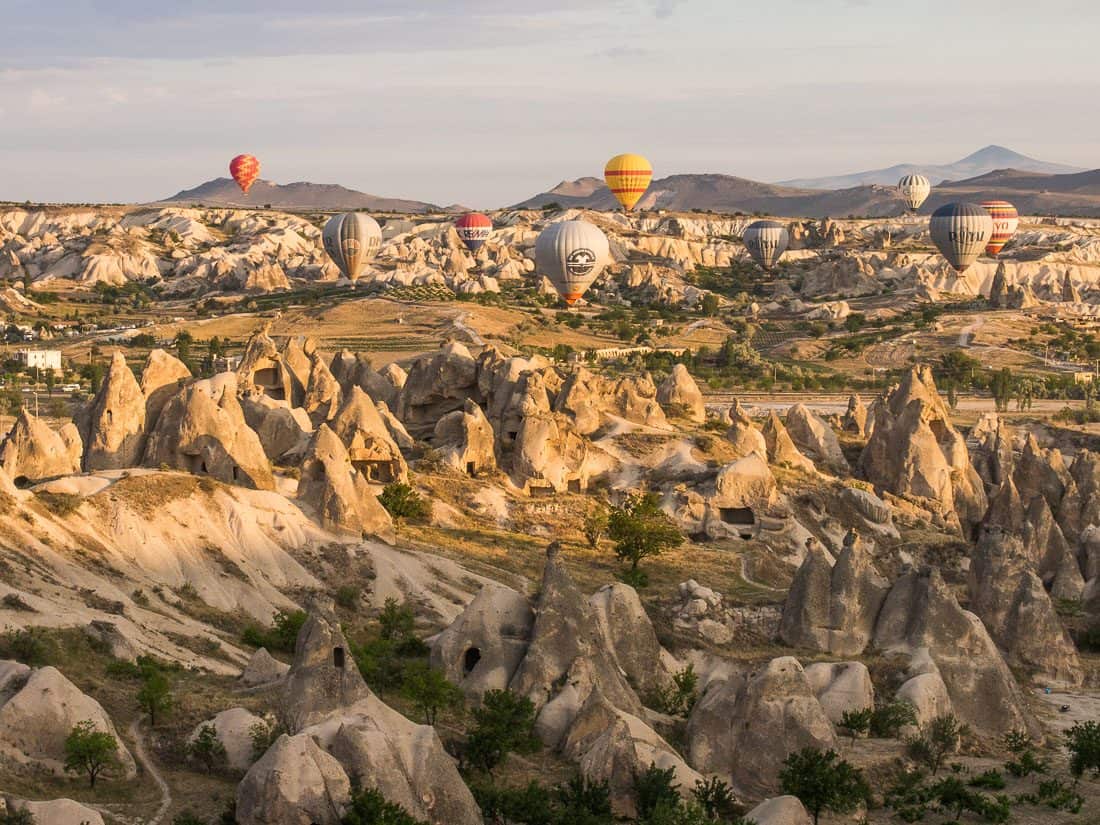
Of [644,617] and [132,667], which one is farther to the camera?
[644,617]

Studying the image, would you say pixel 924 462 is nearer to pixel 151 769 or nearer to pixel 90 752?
pixel 151 769

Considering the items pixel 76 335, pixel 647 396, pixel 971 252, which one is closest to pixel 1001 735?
pixel 647 396

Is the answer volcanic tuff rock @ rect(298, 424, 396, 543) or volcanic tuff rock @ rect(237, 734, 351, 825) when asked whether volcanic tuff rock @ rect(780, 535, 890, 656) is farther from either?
volcanic tuff rock @ rect(237, 734, 351, 825)

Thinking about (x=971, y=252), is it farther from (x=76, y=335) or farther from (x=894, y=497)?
(x=894, y=497)

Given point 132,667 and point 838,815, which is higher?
point 132,667

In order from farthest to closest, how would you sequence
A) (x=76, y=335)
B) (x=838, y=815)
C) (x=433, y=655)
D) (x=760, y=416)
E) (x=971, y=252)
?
(x=971, y=252) → (x=76, y=335) → (x=760, y=416) → (x=433, y=655) → (x=838, y=815)

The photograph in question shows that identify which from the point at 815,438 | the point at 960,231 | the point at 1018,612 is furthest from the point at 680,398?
the point at 960,231

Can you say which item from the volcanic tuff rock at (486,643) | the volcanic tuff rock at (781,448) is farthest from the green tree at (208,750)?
the volcanic tuff rock at (781,448)
